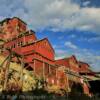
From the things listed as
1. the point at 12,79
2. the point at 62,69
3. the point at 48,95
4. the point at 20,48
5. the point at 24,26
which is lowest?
the point at 48,95

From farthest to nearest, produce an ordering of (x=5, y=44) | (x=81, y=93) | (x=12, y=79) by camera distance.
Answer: (x=5, y=44) < (x=81, y=93) < (x=12, y=79)

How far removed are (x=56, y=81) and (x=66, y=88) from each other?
1756 mm

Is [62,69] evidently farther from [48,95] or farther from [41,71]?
[48,95]

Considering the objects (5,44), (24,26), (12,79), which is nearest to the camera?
(12,79)

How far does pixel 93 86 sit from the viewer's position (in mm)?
39469

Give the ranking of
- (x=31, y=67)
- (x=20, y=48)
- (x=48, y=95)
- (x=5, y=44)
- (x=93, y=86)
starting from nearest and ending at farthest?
(x=48, y=95)
(x=31, y=67)
(x=93, y=86)
(x=20, y=48)
(x=5, y=44)

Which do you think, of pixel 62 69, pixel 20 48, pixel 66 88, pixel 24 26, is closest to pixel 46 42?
pixel 20 48

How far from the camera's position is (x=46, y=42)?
43.4 metres

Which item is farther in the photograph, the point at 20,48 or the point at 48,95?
the point at 20,48

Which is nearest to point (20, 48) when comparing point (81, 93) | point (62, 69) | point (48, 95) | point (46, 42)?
point (46, 42)

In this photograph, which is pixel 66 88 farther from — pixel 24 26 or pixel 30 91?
pixel 24 26

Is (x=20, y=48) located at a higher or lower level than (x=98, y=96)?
higher

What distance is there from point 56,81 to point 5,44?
21563mm

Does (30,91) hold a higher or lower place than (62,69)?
lower
